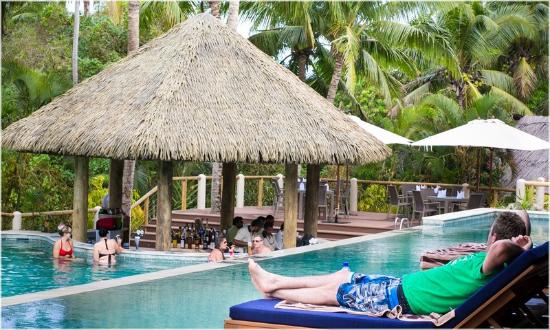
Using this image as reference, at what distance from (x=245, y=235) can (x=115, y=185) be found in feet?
10.4

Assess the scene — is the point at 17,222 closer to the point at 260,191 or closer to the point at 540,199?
the point at 260,191

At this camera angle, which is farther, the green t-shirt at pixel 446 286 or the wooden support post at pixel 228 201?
the wooden support post at pixel 228 201

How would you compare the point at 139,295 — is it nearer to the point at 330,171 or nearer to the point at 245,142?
the point at 245,142

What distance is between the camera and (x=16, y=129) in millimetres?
15852

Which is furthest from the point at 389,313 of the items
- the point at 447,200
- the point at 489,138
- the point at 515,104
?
the point at 515,104

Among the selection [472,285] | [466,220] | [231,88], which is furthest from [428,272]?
[466,220]

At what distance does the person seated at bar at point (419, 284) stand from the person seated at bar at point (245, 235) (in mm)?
7973

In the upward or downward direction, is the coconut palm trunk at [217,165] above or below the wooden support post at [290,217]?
above

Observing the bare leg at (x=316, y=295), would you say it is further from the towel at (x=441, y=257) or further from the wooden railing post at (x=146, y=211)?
the wooden railing post at (x=146, y=211)

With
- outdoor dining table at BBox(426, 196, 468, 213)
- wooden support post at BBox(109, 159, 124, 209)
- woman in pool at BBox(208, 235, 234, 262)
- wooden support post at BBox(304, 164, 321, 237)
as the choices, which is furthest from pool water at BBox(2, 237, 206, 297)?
outdoor dining table at BBox(426, 196, 468, 213)

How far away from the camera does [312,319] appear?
5891mm

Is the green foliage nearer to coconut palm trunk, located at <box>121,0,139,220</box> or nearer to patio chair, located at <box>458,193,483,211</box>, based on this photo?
patio chair, located at <box>458,193,483,211</box>

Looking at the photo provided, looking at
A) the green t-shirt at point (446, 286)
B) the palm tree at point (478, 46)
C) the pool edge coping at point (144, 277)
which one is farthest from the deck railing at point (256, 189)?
the green t-shirt at point (446, 286)

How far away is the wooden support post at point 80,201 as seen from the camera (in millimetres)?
15227
